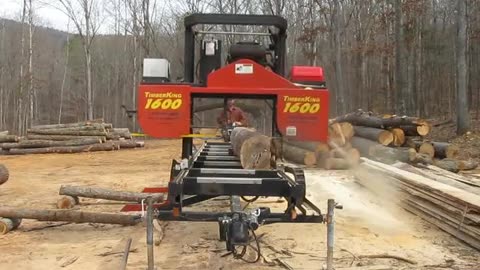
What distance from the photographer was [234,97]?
6090mm

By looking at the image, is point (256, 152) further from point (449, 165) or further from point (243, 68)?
point (449, 165)

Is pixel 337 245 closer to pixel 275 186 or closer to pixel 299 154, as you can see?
pixel 275 186

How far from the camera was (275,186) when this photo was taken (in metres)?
4.85

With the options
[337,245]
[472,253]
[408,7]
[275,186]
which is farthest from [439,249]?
[408,7]

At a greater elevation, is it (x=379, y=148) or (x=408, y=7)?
(x=408, y=7)

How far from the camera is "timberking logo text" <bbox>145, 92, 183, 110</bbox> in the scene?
5.77 metres

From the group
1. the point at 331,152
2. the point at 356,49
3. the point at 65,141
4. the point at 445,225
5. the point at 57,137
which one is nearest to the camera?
the point at 445,225

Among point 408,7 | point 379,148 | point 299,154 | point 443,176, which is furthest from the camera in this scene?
point 408,7

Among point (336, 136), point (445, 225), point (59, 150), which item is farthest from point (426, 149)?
point (59, 150)

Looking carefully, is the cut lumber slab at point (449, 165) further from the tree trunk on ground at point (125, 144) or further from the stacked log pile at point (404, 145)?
the tree trunk on ground at point (125, 144)

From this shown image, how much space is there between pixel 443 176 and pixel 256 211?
17.6 feet

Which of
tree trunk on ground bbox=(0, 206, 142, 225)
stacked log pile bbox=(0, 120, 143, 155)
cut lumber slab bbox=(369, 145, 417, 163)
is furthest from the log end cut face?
stacked log pile bbox=(0, 120, 143, 155)

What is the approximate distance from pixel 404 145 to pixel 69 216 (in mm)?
9726

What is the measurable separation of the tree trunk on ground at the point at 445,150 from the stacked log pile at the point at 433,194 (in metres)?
4.18
